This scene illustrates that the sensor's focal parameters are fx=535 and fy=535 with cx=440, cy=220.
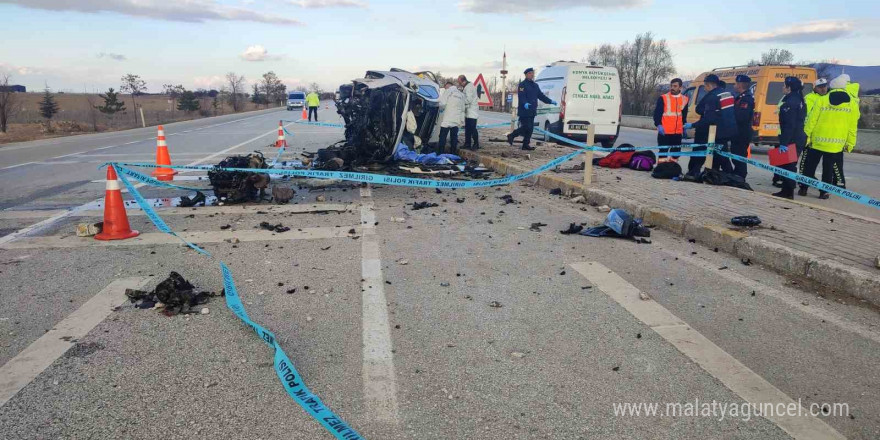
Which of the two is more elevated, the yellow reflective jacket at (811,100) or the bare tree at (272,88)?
the bare tree at (272,88)

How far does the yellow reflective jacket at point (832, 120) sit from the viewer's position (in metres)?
8.13

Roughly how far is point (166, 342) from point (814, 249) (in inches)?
217

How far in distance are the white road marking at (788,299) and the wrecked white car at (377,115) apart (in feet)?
20.8

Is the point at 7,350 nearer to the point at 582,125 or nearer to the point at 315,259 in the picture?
the point at 315,259

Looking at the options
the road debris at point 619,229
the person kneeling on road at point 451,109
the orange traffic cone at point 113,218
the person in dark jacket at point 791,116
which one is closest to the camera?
the orange traffic cone at point 113,218

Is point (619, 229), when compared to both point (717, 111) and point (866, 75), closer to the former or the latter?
point (717, 111)

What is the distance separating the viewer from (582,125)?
13.8 m

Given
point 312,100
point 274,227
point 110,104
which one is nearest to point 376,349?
point 274,227

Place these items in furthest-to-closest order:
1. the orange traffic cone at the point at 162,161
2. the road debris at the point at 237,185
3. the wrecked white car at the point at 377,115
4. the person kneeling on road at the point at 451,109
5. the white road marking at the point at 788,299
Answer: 1. the person kneeling on road at the point at 451,109
2. the wrecked white car at the point at 377,115
3. the orange traffic cone at the point at 162,161
4. the road debris at the point at 237,185
5. the white road marking at the point at 788,299

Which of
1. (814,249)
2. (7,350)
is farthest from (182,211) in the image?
(814,249)

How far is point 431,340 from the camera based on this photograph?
11.4ft

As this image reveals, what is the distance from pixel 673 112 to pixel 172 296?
8.70 m

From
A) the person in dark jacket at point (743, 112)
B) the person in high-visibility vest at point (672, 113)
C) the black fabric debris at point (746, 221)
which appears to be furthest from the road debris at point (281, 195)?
the person in dark jacket at point (743, 112)

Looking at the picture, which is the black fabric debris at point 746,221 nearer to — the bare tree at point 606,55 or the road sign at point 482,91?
the road sign at point 482,91
